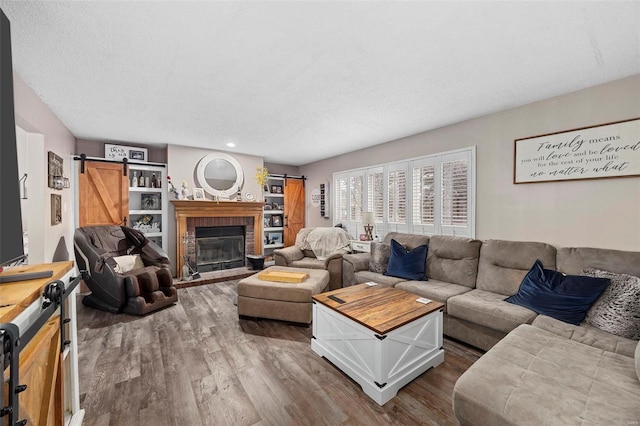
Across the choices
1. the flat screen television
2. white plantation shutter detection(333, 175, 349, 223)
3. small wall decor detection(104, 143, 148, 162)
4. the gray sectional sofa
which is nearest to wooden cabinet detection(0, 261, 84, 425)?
the flat screen television

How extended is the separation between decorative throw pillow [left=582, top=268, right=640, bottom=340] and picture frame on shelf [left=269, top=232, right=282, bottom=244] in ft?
17.5

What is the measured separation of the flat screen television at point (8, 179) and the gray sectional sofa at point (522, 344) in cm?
215

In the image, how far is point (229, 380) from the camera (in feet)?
6.61

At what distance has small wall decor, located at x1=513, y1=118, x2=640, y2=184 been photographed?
229cm

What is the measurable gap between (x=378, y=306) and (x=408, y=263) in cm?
122

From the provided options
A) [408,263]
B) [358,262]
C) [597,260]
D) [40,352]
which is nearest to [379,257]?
[358,262]

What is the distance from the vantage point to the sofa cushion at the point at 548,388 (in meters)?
1.15

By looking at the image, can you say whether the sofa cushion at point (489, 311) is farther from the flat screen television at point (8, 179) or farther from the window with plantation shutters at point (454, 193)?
the flat screen television at point (8, 179)

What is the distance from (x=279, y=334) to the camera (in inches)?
108

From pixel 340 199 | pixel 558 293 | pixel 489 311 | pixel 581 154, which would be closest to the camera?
pixel 558 293

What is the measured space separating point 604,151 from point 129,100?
4.68 m

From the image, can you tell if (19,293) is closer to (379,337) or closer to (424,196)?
(379,337)

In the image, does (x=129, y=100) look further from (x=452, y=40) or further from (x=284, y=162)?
(x=284, y=162)

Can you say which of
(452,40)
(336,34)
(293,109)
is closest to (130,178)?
(293,109)
